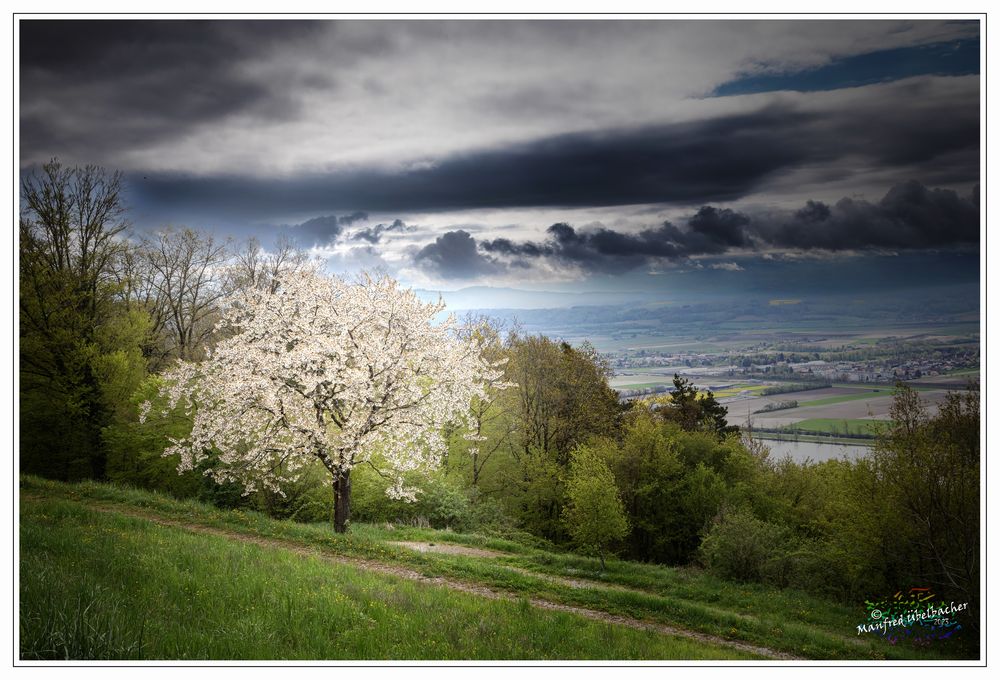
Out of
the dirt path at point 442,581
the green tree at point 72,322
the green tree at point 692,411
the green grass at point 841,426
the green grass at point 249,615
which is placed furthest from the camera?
the green tree at point 692,411

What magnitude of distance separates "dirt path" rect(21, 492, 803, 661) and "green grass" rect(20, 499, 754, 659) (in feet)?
1.98

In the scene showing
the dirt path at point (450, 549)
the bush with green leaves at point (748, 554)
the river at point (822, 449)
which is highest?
the river at point (822, 449)

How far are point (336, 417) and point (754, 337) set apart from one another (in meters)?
8.46

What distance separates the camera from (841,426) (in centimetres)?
1098

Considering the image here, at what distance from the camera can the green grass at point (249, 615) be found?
16.8ft

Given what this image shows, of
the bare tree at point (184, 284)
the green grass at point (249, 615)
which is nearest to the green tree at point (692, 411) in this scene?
the bare tree at point (184, 284)

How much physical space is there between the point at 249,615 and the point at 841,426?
429 inches

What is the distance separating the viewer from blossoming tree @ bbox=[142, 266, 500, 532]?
1030cm

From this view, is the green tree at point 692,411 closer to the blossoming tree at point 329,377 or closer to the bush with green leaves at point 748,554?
the bush with green leaves at point 748,554

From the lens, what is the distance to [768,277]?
9.57 metres

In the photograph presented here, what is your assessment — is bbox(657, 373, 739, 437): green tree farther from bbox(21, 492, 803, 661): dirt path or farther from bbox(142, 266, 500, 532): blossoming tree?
bbox(21, 492, 803, 661): dirt path

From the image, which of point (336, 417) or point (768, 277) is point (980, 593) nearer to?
point (768, 277)

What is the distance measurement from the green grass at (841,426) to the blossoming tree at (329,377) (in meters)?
7.32
